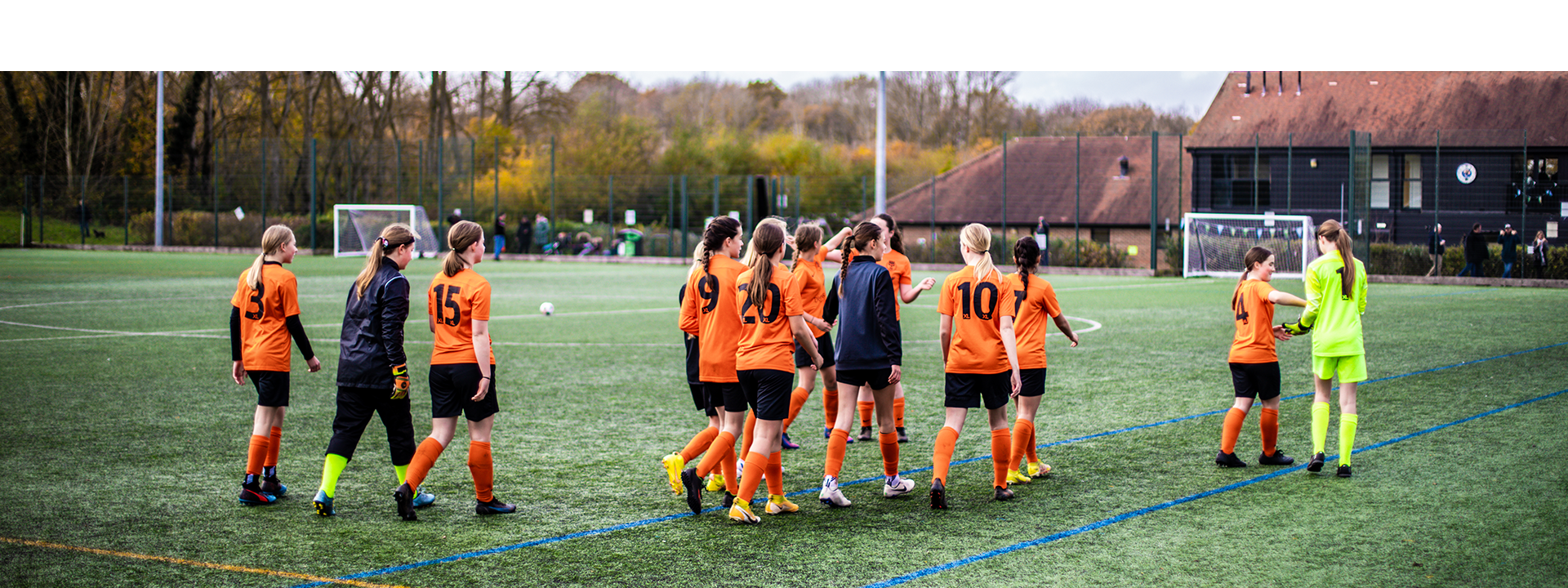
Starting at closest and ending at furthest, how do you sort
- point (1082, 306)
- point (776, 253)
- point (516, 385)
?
point (776, 253) → point (516, 385) → point (1082, 306)

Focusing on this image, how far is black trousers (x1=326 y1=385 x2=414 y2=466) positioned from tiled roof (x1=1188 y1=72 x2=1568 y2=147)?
29.7 metres

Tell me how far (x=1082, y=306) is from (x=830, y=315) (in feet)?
46.1

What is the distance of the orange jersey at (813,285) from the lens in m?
6.84

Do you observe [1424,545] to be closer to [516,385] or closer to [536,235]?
[516,385]

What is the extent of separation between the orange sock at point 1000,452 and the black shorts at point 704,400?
1.46 meters

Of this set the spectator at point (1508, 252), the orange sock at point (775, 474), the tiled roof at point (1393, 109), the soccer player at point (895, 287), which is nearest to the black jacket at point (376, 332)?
the orange sock at point (775, 474)

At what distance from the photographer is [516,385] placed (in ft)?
34.1

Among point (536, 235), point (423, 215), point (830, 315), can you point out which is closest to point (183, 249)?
point (423, 215)

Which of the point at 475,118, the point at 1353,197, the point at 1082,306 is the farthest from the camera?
the point at 475,118

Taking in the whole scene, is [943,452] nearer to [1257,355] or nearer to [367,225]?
[1257,355]

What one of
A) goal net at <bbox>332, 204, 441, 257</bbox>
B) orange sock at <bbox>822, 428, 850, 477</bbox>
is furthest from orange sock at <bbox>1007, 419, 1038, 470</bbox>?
goal net at <bbox>332, 204, 441, 257</bbox>

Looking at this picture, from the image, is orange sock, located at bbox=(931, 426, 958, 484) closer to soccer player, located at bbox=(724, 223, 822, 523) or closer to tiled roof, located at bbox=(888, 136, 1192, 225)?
soccer player, located at bbox=(724, 223, 822, 523)

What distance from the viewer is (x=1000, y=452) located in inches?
243

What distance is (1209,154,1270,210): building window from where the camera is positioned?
107ft
